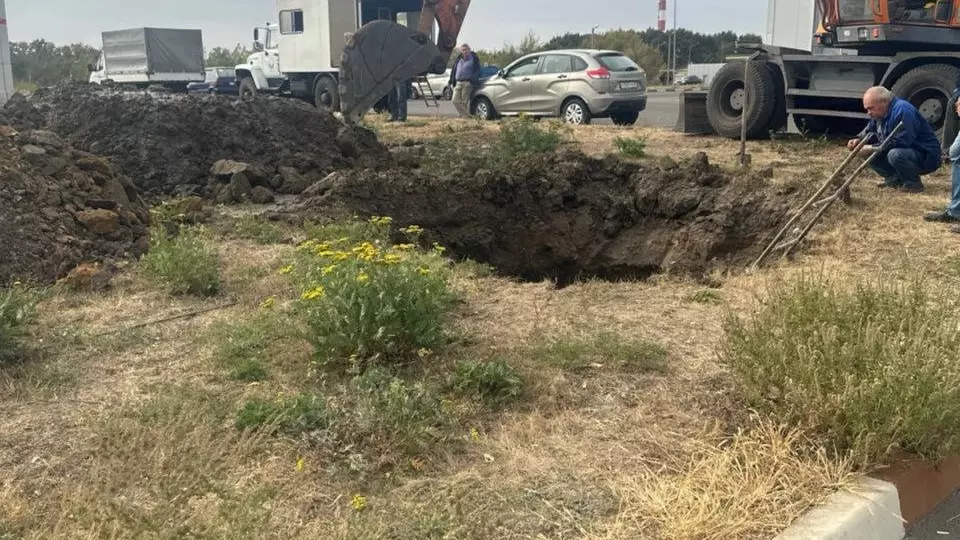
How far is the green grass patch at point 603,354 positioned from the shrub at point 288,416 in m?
1.29

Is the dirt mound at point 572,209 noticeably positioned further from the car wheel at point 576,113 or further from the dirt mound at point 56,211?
the car wheel at point 576,113

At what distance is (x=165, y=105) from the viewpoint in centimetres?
1141

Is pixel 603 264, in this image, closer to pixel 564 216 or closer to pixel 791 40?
pixel 564 216

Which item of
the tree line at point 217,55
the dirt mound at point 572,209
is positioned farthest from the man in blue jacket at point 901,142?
the tree line at point 217,55

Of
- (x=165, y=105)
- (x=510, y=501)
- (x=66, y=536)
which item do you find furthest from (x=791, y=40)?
(x=66, y=536)

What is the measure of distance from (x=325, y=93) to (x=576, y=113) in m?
8.09

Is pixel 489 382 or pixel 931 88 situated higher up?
pixel 931 88

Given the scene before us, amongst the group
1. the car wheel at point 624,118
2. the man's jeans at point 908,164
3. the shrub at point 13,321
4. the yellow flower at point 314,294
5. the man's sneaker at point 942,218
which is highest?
the car wheel at point 624,118

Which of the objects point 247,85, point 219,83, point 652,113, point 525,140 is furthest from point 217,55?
point 525,140

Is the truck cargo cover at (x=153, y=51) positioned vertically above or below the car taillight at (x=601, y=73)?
above

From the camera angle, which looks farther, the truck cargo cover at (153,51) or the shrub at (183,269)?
the truck cargo cover at (153,51)

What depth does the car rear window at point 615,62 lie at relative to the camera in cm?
1689

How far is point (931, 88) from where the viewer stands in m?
11.3

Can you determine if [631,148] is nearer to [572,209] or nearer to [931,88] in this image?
[572,209]
